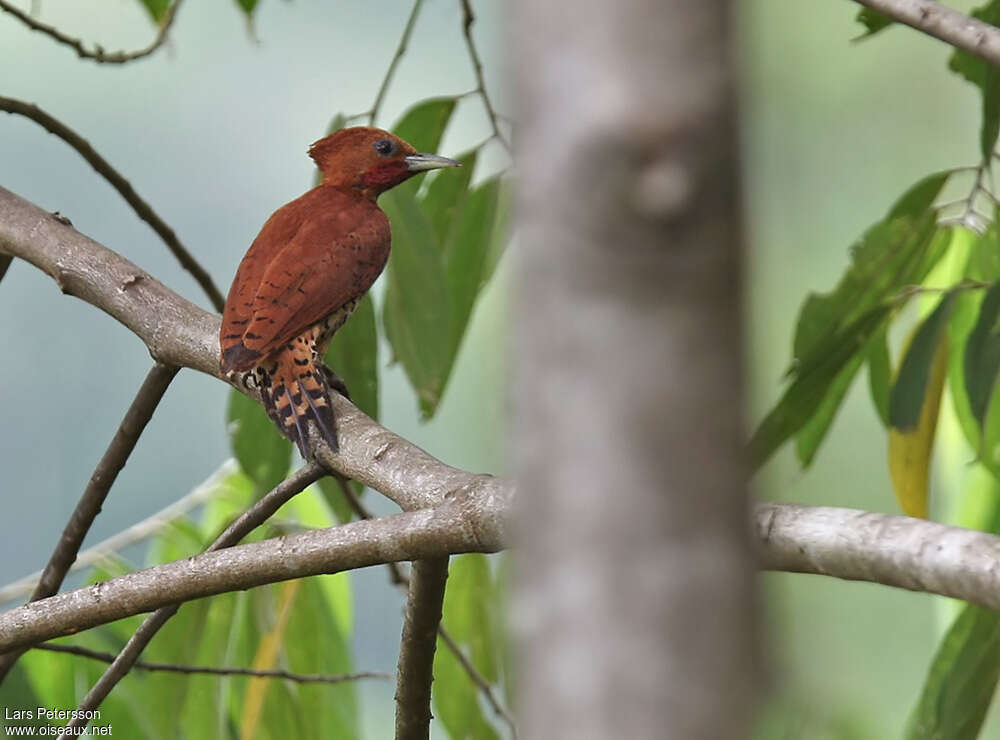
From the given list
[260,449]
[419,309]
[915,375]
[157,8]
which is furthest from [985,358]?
[157,8]

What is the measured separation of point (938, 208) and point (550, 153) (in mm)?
1767

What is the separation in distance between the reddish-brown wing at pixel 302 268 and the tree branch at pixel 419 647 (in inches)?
21.4

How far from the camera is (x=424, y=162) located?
2.45 meters

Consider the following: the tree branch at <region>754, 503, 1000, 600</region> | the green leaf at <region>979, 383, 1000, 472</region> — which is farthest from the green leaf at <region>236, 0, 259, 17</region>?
the tree branch at <region>754, 503, 1000, 600</region>

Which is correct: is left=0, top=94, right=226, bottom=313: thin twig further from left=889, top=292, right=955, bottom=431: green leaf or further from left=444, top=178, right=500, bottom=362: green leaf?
left=889, top=292, right=955, bottom=431: green leaf

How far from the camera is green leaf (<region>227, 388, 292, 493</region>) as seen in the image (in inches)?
85.7

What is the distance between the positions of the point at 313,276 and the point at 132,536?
0.78 metres

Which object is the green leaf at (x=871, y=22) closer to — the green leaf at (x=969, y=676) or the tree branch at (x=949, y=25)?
the tree branch at (x=949, y=25)

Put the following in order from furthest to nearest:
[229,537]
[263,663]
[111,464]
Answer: [263,663] < [111,464] < [229,537]

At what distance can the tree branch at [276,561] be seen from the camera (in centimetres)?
112

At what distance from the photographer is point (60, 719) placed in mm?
2230

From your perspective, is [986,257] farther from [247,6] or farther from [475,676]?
[247,6]

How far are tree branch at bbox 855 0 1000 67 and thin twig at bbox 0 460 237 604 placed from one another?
1713 millimetres

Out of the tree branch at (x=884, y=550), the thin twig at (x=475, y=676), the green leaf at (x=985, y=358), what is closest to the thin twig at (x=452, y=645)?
the thin twig at (x=475, y=676)
